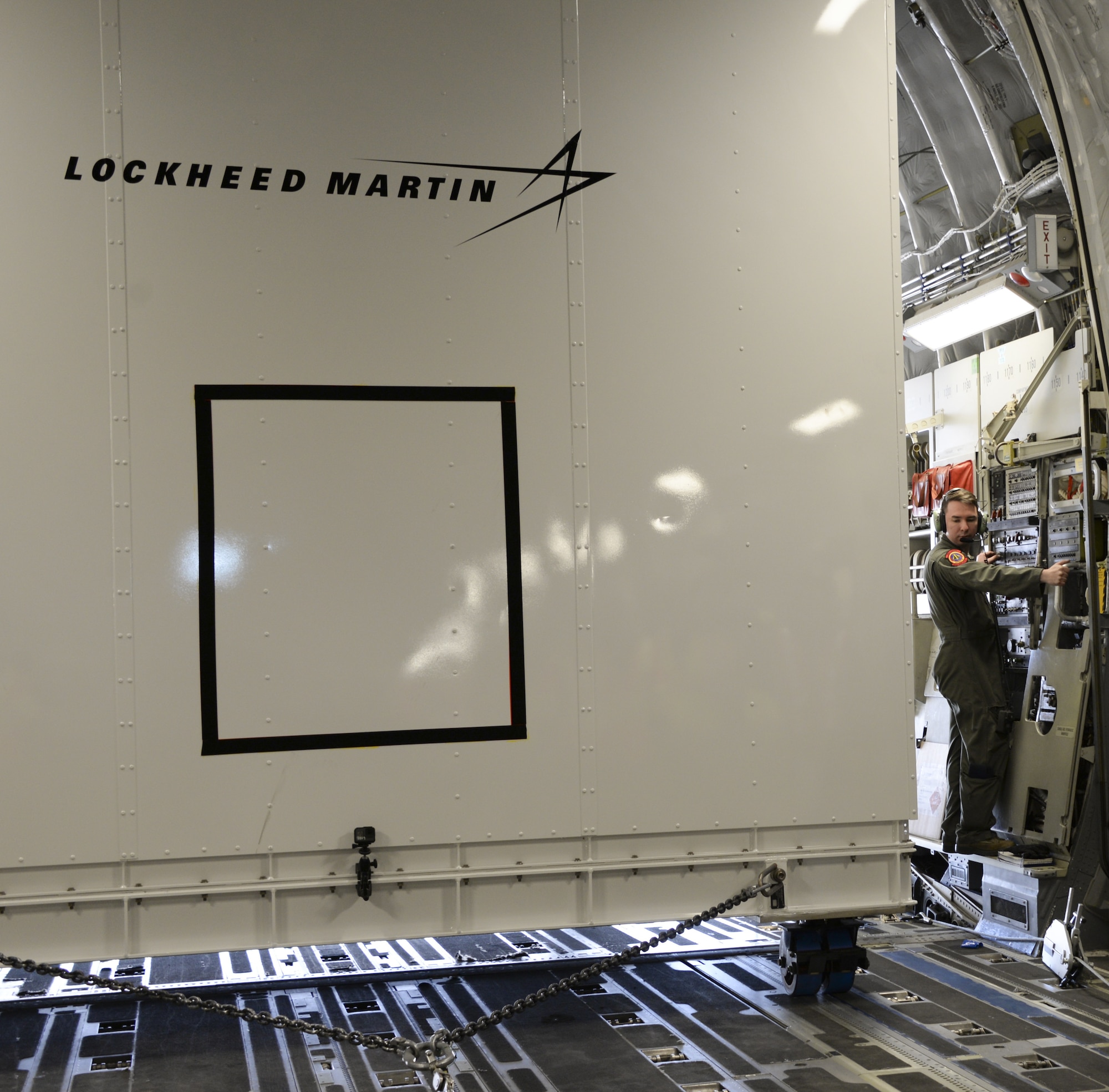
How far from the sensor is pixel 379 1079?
393cm

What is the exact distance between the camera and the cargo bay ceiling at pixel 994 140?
5219 mm

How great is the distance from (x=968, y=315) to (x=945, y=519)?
1.46 meters

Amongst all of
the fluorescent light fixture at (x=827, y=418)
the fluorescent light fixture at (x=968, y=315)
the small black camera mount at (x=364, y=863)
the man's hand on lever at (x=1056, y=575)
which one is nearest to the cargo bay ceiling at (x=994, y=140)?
the fluorescent light fixture at (x=968, y=315)

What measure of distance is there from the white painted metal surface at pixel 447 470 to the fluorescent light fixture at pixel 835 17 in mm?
43

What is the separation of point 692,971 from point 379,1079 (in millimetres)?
1786

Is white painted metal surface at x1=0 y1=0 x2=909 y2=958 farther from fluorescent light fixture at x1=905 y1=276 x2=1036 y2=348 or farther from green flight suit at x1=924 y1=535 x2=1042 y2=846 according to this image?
fluorescent light fixture at x1=905 y1=276 x2=1036 y2=348

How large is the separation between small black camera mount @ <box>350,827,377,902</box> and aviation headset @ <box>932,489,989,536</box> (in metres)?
4.14

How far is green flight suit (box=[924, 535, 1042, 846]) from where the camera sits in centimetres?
649

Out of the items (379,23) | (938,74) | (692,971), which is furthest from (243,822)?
(938,74)

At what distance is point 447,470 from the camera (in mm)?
4148

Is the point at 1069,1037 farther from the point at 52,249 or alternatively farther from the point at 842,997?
the point at 52,249

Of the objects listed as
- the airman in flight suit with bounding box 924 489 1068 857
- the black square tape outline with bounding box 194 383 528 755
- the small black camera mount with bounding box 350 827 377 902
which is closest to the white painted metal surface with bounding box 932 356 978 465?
the airman in flight suit with bounding box 924 489 1068 857

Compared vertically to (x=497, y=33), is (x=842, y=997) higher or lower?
lower

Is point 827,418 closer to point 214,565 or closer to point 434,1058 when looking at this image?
point 214,565
